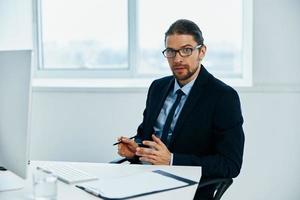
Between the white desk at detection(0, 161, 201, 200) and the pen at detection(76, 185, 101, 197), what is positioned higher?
the pen at detection(76, 185, 101, 197)

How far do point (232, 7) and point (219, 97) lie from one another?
130 cm

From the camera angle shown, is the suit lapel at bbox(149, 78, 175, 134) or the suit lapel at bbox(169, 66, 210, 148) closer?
the suit lapel at bbox(169, 66, 210, 148)

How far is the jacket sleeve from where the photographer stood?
1928 millimetres

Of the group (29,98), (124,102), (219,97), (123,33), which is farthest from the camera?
(123,33)

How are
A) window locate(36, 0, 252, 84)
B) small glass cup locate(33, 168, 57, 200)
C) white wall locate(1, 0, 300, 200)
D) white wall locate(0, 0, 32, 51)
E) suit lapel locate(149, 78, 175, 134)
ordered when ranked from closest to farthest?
small glass cup locate(33, 168, 57, 200)
suit lapel locate(149, 78, 175, 134)
white wall locate(1, 0, 300, 200)
window locate(36, 0, 252, 84)
white wall locate(0, 0, 32, 51)

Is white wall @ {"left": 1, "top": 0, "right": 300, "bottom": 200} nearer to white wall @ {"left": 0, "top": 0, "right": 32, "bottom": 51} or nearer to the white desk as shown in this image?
white wall @ {"left": 0, "top": 0, "right": 32, "bottom": 51}

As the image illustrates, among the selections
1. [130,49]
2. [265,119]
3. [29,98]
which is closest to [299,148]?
[265,119]

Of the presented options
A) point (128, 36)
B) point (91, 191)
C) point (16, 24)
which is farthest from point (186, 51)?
point (16, 24)

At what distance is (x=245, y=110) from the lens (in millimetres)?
2977

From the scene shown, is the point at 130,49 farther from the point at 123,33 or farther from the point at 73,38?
the point at 73,38

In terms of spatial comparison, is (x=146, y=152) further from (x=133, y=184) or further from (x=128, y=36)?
(x=128, y=36)

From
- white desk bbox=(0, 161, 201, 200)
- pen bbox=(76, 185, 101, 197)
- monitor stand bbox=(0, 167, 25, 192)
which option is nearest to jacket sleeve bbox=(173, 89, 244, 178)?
white desk bbox=(0, 161, 201, 200)

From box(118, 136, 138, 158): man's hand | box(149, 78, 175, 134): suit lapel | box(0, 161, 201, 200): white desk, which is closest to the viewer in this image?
box(0, 161, 201, 200): white desk

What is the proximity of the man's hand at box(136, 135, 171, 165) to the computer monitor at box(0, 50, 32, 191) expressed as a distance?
598 millimetres
